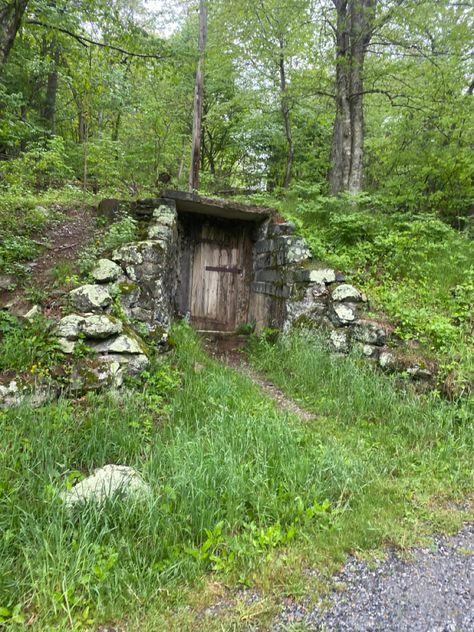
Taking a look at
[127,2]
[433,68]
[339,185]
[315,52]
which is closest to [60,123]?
[127,2]

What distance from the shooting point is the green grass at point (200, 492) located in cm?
166

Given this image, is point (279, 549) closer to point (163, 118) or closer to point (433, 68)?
point (433, 68)

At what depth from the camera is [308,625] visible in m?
1.57

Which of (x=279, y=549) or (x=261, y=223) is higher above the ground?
(x=261, y=223)

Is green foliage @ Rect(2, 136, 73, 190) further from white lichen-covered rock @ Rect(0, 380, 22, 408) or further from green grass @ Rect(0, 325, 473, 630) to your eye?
green grass @ Rect(0, 325, 473, 630)

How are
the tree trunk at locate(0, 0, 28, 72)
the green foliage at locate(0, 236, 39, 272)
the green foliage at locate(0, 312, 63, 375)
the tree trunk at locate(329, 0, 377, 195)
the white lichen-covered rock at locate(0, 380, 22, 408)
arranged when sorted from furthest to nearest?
the tree trunk at locate(329, 0, 377, 195)
the green foliage at locate(0, 236, 39, 272)
the tree trunk at locate(0, 0, 28, 72)
the green foliage at locate(0, 312, 63, 375)
the white lichen-covered rock at locate(0, 380, 22, 408)

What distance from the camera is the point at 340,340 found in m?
4.88

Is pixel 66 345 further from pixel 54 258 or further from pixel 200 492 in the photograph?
pixel 200 492

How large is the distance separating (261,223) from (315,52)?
143 inches

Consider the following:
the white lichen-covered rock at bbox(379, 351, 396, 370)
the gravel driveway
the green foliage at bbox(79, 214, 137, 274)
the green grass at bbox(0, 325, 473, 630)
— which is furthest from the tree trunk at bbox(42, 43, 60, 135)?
the gravel driveway

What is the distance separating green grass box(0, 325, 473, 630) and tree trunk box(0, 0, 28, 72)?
11.7 feet

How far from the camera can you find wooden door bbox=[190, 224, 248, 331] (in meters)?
7.25

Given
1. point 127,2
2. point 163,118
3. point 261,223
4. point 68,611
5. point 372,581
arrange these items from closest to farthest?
point 68,611
point 372,581
point 261,223
point 163,118
point 127,2

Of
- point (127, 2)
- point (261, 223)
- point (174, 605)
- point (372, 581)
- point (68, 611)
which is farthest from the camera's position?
point (127, 2)
